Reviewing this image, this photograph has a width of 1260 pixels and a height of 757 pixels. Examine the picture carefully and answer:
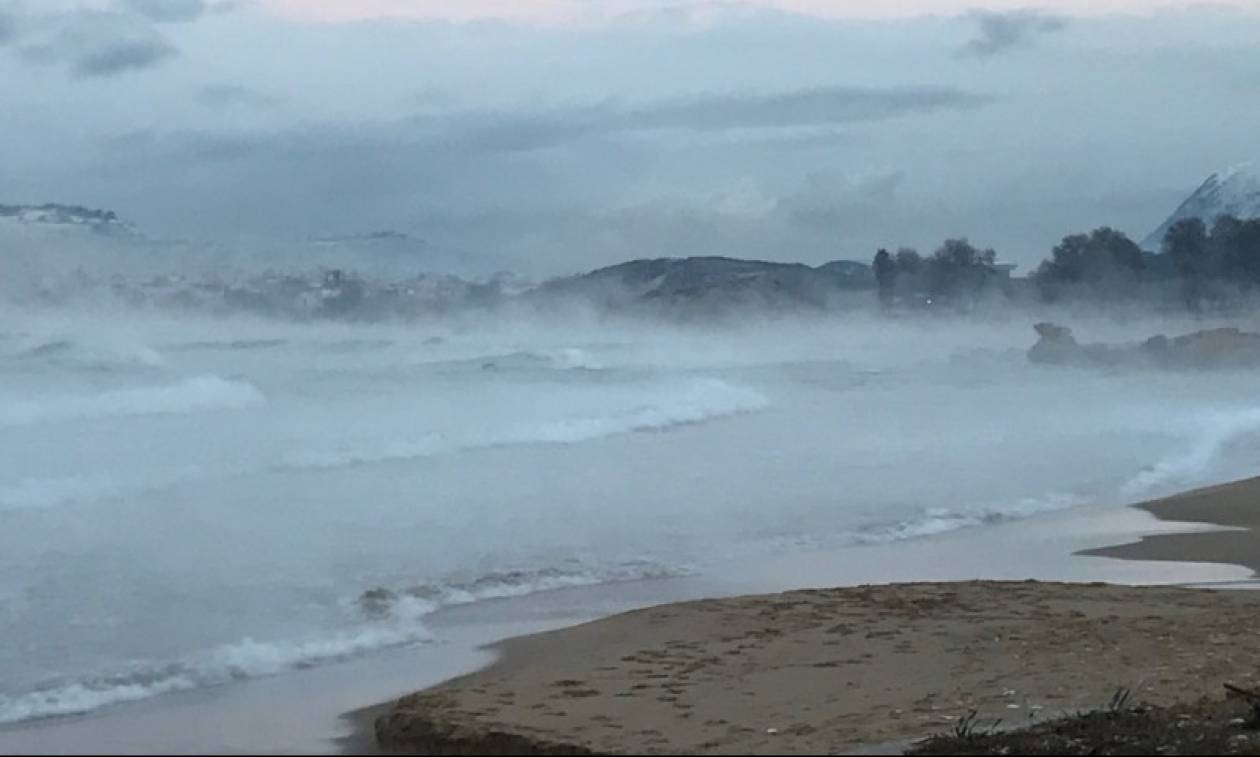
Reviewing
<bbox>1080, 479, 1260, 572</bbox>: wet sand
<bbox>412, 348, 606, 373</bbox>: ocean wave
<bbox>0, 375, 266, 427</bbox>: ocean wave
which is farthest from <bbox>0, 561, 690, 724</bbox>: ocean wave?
<bbox>412, 348, 606, 373</bbox>: ocean wave

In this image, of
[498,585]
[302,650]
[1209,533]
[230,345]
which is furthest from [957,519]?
[230,345]

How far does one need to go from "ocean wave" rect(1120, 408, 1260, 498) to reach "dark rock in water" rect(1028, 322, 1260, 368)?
83.9 feet

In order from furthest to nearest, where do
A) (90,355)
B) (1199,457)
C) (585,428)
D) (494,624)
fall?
1. (90,355)
2. (585,428)
3. (1199,457)
4. (494,624)

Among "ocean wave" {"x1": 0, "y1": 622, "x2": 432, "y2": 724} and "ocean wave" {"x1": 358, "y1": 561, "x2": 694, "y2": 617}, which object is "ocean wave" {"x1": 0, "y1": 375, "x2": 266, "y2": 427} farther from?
"ocean wave" {"x1": 0, "y1": 622, "x2": 432, "y2": 724}

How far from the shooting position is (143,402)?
34656 mm

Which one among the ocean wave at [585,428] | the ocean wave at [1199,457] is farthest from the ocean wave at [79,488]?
the ocean wave at [1199,457]

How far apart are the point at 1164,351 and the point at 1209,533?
4580 cm

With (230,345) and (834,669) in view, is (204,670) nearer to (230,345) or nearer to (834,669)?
(834,669)

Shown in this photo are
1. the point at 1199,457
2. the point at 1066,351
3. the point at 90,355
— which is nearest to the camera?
the point at 1199,457

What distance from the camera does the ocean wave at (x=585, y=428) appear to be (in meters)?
24.3

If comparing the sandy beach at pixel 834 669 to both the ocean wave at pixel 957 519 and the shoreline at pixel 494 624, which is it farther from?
the ocean wave at pixel 957 519

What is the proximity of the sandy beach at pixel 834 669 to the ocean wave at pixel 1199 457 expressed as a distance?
936 cm

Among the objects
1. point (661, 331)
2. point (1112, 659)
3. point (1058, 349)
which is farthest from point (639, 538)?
point (661, 331)

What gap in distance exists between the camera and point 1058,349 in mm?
62031
